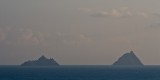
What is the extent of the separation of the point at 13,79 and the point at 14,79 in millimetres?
522

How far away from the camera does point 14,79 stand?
15562cm

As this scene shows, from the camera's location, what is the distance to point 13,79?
156000 mm
